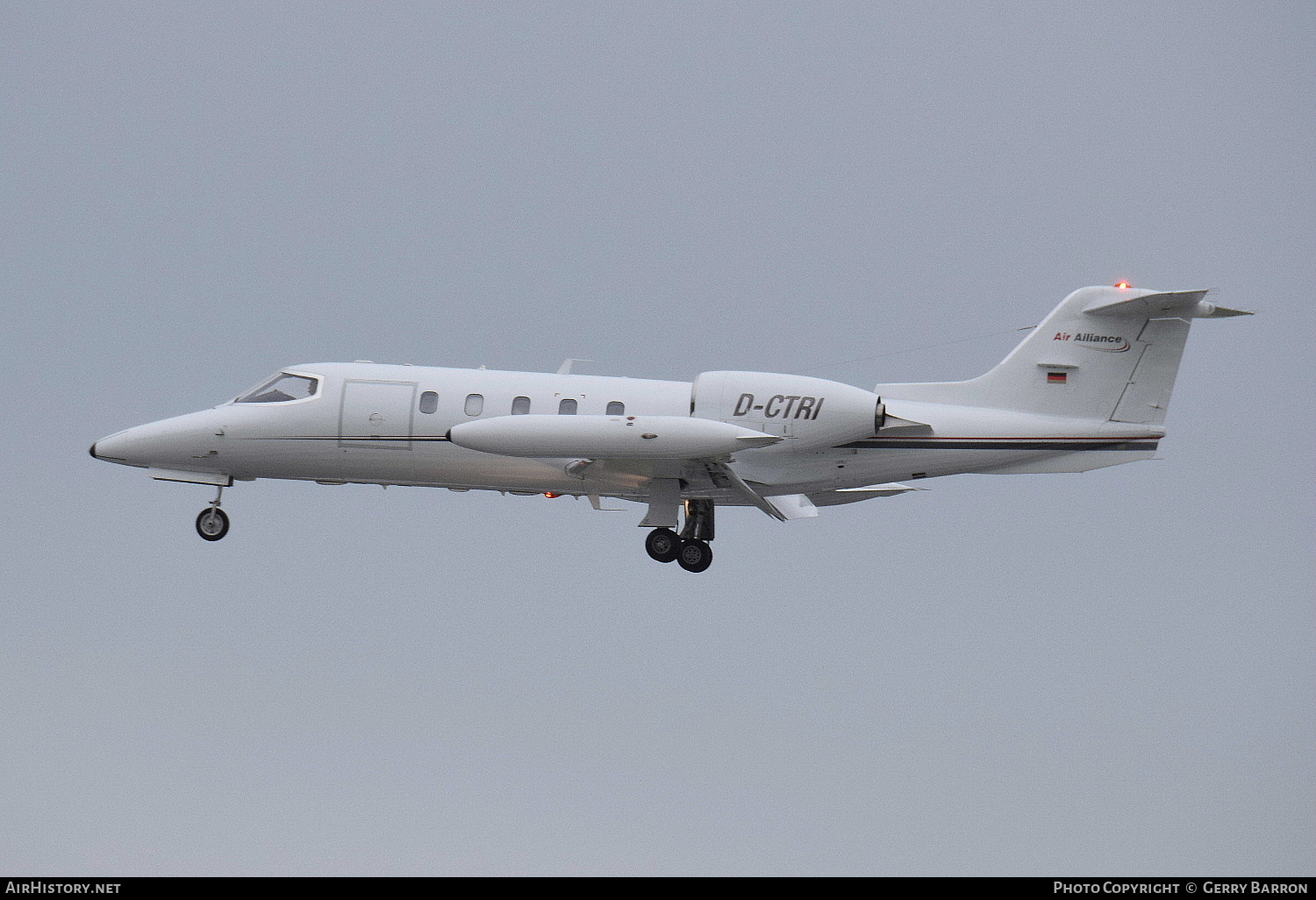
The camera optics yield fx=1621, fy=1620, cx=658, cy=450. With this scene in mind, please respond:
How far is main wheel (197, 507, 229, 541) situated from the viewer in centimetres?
2727

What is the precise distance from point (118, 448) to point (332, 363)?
387 cm

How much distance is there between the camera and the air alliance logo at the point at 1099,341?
82.5ft

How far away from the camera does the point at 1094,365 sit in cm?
2525

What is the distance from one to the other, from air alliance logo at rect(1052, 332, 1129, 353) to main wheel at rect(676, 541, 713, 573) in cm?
654

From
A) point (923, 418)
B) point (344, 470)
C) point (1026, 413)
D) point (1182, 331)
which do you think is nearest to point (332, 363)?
point (344, 470)

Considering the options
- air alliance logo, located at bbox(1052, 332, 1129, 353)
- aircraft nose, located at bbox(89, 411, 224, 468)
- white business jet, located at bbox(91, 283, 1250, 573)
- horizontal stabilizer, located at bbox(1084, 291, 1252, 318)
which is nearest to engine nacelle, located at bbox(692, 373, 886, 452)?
white business jet, located at bbox(91, 283, 1250, 573)

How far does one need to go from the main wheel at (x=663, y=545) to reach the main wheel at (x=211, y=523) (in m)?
7.26

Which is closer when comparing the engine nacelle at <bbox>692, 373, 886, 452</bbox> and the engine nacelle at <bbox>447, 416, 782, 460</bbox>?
the engine nacelle at <bbox>447, 416, 782, 460</bbox>

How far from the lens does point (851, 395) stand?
24609 mm

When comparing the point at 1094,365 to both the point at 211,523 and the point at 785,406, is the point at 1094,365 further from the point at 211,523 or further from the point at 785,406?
the point at 211,523

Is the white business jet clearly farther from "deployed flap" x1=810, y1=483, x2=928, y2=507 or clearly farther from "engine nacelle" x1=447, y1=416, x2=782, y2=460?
"deployed flap" x1=810, y1=483, x2=928, y2=507

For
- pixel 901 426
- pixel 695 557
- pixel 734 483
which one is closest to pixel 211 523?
pixel 695 557

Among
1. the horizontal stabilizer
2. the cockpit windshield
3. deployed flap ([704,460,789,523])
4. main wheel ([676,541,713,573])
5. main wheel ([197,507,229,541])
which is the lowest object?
main wheel ([676,541,713,573])

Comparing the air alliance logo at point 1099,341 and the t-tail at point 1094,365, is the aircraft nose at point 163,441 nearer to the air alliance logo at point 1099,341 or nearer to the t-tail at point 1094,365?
the t-tail at point 1094,365
